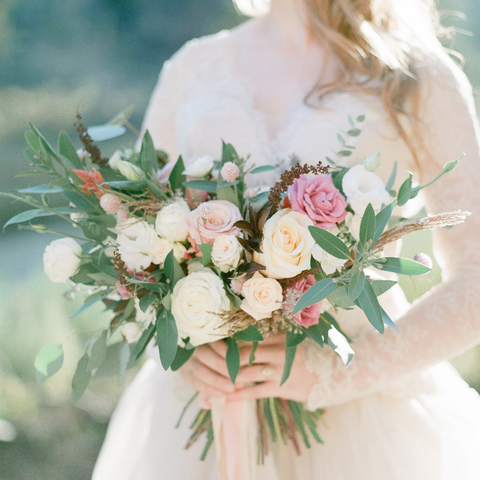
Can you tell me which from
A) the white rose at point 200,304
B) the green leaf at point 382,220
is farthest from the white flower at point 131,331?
the green leaf at point 382,220

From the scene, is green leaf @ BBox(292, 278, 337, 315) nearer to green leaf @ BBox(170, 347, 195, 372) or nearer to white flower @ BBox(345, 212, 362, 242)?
white flower @ BBox(345, 212, 362, 242)

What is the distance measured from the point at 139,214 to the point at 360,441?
0.82 m

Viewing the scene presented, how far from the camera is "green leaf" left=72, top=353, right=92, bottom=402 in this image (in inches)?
39.8

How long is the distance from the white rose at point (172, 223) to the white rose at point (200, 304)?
9 centimetres

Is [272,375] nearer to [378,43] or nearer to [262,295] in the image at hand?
[262,295]

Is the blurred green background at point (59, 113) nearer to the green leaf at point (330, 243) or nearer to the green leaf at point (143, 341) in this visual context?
the green leaf at point (143, 341)

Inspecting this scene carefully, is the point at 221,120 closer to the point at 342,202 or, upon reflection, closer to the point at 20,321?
the point at 342,202

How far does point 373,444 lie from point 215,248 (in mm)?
740

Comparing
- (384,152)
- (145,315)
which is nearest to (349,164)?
(384,152)

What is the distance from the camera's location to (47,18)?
7.09 meters

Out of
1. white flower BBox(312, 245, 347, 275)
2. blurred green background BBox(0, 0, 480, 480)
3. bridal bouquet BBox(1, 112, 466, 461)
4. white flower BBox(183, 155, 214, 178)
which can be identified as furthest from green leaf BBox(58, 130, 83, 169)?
blurred green background BBox(0, 0, 480, 480)

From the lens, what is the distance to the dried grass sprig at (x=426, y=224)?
0.74m

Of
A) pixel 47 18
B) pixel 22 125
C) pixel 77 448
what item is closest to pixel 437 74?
pixel 77 448

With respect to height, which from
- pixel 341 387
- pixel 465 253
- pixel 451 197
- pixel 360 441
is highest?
pixel 451 197
